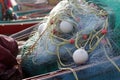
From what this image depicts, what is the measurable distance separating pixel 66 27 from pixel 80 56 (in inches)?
14.4

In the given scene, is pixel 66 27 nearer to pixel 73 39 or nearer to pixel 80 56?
pixel 73 39

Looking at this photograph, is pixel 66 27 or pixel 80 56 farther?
pixel 66 27

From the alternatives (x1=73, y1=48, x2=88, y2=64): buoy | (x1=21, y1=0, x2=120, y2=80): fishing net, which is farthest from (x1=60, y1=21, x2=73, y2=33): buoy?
(x1=73, y1=48, x2=88, y2=64): buoy

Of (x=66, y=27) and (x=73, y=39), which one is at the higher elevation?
(x=66, y=27)

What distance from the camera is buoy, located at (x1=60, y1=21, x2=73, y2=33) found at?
2.71 meters

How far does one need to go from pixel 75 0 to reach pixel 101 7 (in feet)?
0.95

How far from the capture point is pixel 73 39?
268 cm

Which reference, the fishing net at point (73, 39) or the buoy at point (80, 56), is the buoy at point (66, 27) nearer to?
the fishing net at point (73, 39)

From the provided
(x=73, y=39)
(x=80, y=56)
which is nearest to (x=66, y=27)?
(x=73, y=39)

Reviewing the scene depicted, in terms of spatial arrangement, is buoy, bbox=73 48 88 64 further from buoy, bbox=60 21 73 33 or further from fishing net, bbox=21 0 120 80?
buoy, bbox=60 21 73 33

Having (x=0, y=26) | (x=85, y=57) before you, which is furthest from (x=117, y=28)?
(x=0, y=26)

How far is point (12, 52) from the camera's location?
2.96 metres

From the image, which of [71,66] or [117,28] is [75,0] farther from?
[71,66]

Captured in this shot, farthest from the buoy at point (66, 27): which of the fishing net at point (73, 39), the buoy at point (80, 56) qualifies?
the buoy at point (80, 56)
